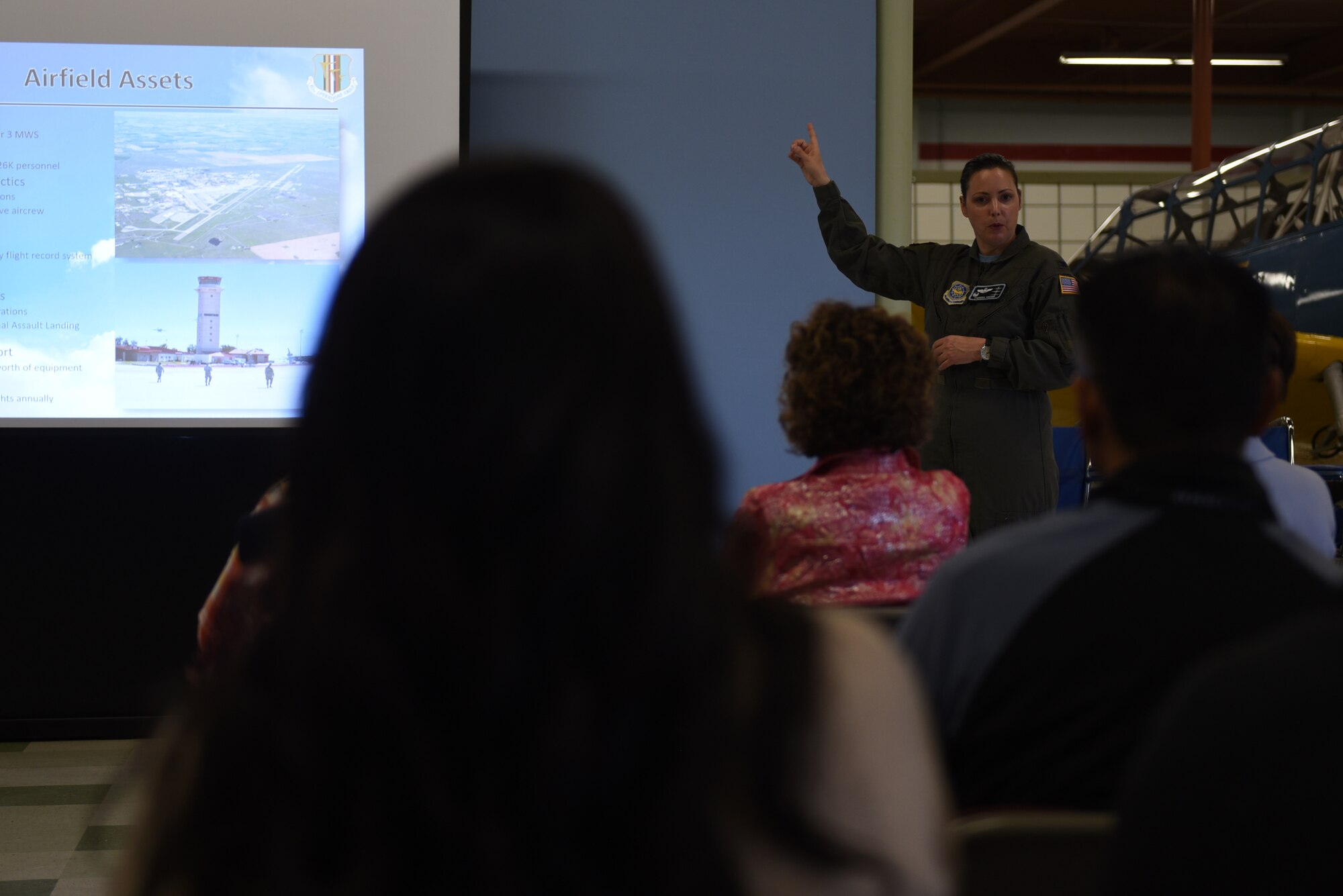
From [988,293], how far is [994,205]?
235 millimetres

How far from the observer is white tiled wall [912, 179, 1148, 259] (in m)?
13.9

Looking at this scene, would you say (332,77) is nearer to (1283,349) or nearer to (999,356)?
(999,356)

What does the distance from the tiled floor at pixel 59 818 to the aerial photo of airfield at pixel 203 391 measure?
41.3 inches

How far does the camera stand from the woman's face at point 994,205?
3.18 meters

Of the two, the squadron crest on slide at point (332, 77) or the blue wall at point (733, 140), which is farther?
the blue wall at point (733, 140)

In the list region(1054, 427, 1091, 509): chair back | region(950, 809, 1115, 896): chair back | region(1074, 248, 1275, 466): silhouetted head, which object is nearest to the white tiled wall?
region(1054, 427, 1091, 509): chair back

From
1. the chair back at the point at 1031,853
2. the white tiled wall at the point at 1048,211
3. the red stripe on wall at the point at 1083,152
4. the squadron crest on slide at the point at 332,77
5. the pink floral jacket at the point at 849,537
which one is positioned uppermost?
the red stripe on wall at the point at 1083,152

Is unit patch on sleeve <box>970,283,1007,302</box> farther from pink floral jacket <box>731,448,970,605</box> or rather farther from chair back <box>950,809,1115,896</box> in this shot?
chair back <box>950,809,1115,896</box>

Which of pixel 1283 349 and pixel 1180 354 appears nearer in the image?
pixel 1180 354

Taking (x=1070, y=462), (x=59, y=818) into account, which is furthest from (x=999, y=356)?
(x=59, y=818)

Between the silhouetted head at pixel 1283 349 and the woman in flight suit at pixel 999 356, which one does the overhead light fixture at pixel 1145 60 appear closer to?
the woman in flight suit at pixel 999 356

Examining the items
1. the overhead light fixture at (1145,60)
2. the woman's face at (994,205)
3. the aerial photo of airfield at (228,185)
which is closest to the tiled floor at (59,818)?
the aerial photo of airfield at (228,185)

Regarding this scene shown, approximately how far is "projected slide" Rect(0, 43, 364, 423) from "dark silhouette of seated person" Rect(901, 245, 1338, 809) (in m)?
2.87

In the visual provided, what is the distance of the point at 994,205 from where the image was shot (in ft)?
10.5
